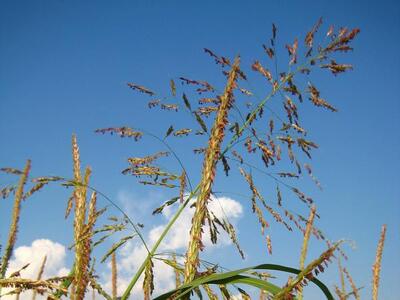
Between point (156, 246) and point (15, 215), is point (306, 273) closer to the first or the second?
point (156, 246)

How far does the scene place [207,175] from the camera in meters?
1.97

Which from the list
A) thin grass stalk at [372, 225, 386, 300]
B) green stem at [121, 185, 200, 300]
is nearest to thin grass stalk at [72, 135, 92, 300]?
green stem at [121, 185, 200, 300]

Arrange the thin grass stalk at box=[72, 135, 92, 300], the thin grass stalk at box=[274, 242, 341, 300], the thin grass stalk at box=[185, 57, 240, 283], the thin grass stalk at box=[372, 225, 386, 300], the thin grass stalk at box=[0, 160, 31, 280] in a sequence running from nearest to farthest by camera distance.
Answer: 1. the thin grass stalk at box=[274, 242, 341, 300]
2. the thin grass stalk at box=[72, 135, 92, 300]
3. the thin grass stalk at box=[185, 57, 240, 283]
4. the thin grass stalk at box=[0, 160, 31, 280]
5. the thin grass stalk at box=[372, 225, 386, 300]

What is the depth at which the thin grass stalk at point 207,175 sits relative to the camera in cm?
180

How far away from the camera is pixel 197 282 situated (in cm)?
169

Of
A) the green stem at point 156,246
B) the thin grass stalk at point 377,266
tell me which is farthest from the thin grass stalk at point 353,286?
the green stem at point 156,246

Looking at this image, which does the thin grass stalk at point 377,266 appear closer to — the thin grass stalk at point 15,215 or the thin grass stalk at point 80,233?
the thin grass stalk at point 80,233

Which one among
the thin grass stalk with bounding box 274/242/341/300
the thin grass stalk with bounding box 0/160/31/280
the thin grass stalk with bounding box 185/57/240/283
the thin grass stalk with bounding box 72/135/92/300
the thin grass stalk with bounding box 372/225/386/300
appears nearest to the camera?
the thin grass stalk with bounding box 274/242/341/300

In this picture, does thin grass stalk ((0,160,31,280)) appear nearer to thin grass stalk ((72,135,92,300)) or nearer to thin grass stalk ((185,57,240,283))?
thin grass stalk ((72,135,92,300))

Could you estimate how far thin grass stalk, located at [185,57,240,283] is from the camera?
1.80m

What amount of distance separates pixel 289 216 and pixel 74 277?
47.7 inches

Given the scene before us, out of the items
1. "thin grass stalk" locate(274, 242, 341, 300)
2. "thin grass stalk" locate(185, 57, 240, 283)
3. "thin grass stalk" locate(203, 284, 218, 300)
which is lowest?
"thin grass stalk" locate(274, 242, 341, 300)

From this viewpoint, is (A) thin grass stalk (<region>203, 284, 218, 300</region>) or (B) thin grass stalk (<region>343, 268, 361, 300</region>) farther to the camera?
(B) thin grass stalk (<region>343, 268, 361, 300</region>)

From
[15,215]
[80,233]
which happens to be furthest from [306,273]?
[15,215]
